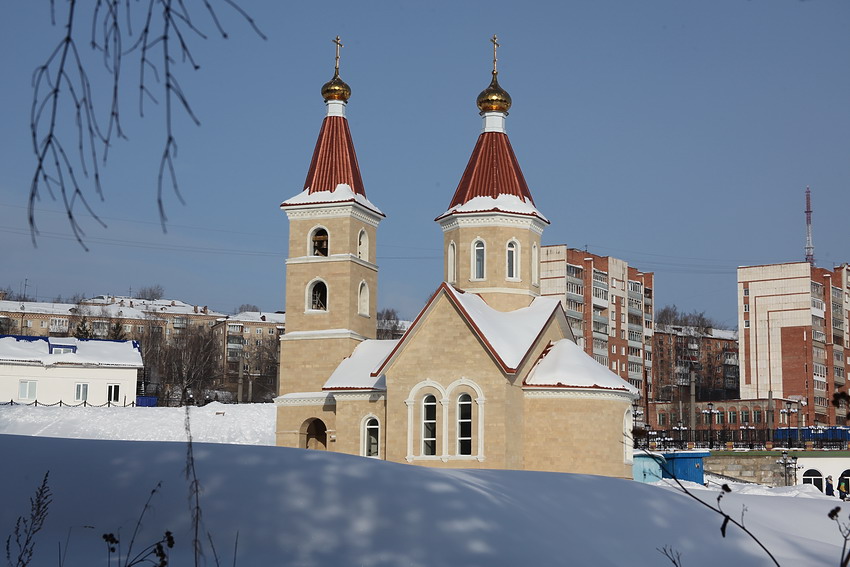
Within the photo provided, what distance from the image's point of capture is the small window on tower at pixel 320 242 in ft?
90.1

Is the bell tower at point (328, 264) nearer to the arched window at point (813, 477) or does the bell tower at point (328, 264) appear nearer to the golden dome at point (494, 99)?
the golden dome at point (494, 99)

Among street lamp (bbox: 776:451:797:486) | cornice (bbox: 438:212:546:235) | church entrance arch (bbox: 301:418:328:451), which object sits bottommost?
street lamp (bbox: 776:451:797:486)

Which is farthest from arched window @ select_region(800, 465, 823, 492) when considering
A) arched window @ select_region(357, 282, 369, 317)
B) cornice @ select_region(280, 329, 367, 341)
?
cornice @ select_region(280, 329, 367, 341)

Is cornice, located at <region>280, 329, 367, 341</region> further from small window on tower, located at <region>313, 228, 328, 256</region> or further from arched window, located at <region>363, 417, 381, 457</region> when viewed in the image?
arched window, located at <region>363, 417, 381, 457</region>

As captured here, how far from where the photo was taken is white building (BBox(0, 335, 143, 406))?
1730 inches

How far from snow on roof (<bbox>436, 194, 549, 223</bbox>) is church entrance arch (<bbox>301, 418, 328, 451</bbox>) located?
6.18 m

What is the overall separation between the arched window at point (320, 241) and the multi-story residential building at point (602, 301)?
38.3m

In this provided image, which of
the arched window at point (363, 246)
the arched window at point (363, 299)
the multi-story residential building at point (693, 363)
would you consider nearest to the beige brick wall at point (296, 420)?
the arched window at point (363, 299)

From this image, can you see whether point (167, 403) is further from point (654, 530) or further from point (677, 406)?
Result: point (654, 530)

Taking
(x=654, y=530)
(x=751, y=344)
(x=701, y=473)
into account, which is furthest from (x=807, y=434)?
(x=654, y=530)

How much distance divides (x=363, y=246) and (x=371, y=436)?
223 inches

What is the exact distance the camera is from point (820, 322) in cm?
6650

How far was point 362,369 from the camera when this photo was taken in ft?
83.8

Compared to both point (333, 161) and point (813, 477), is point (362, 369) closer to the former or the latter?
point (333, 161)
